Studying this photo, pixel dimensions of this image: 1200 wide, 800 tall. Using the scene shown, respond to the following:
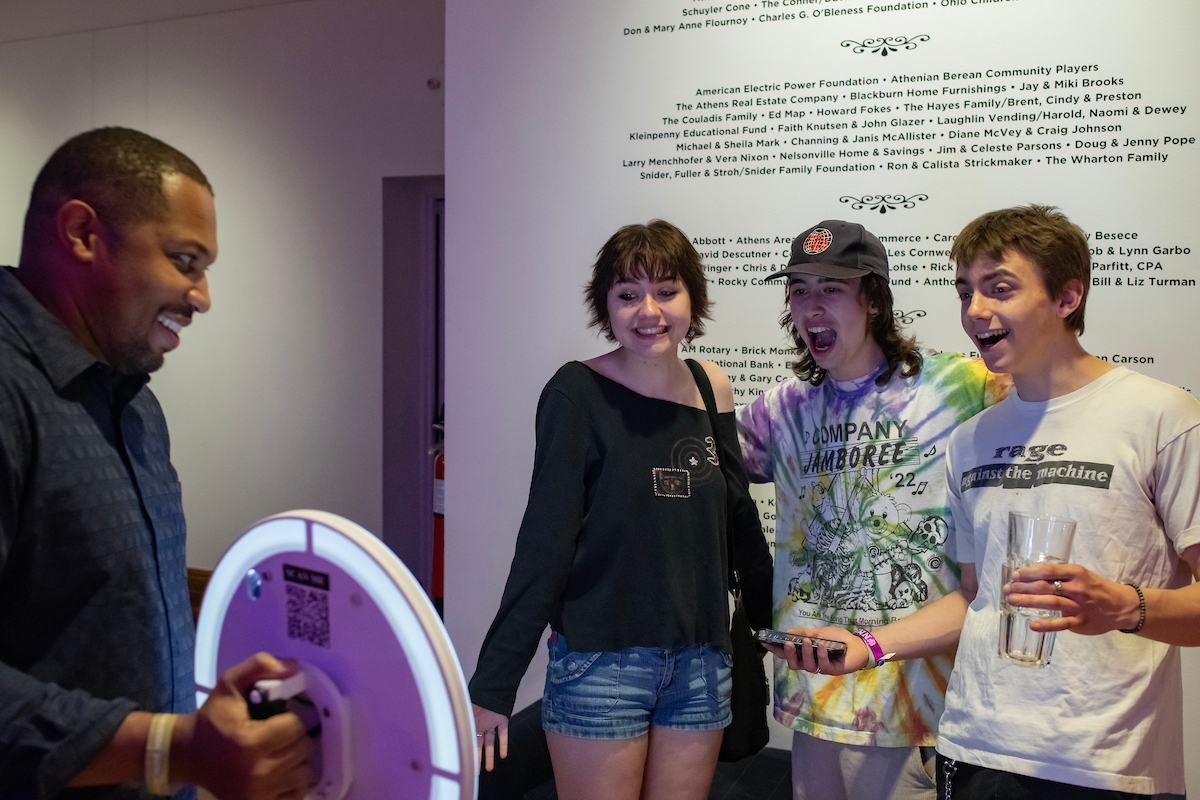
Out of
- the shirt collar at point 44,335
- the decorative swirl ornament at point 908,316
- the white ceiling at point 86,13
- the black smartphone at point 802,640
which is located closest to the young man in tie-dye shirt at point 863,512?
the black smartphone at point 802,640

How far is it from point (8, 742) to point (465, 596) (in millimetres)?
2898

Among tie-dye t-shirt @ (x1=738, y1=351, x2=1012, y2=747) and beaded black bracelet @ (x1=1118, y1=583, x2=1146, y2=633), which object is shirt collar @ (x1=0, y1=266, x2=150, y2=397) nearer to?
tie-dye t-shirt @ (x1=738, y1=351, x2=1012, y2=747)

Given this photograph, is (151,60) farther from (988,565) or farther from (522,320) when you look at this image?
(988,565)

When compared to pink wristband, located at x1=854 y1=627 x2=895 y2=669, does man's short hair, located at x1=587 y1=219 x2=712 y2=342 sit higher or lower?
higher

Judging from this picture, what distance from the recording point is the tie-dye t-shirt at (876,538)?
193 centimetres

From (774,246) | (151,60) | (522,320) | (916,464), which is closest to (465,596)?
(522,320)

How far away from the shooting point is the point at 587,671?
6.26ft

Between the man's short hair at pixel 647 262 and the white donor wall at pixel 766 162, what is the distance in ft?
3.79

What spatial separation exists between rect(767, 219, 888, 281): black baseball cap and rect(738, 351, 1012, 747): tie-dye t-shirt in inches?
9.9

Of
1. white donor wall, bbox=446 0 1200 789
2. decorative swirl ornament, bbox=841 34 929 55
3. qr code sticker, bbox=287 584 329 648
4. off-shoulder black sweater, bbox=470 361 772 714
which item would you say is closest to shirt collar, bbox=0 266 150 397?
qr code sticker, bbox=287 584 329 648

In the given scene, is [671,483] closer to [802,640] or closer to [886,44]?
[802,640]

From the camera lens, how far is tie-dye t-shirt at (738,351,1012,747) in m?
1.93

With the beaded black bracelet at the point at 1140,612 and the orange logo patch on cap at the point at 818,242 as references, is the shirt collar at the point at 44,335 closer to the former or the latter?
the orange logo patch on cap at the point at 818,242

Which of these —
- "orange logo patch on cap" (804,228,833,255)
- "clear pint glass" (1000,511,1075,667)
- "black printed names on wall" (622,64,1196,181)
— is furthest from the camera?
"black printed names on wall" (622,64,1196,181)
